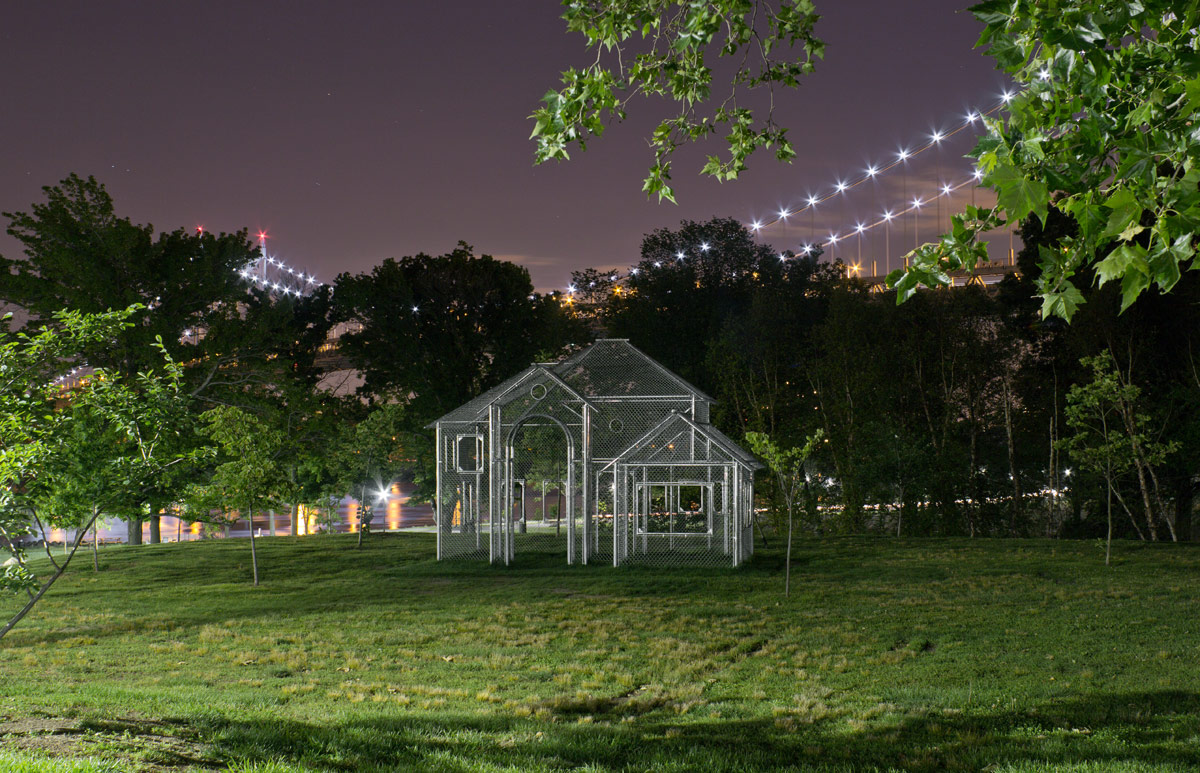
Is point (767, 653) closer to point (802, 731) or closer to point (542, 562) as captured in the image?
point (802, 731)

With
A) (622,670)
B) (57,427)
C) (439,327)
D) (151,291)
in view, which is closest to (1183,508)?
(622,670)

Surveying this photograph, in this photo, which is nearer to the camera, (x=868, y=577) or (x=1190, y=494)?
(x=868, y=577)

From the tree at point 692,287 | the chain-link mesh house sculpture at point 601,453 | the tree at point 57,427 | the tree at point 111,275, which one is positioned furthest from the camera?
the tree at point 692,287

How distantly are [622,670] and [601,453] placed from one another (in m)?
11.4

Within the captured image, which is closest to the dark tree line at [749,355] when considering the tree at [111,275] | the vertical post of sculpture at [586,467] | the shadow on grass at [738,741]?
the tree at [111,275]

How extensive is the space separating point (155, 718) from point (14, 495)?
1968mm

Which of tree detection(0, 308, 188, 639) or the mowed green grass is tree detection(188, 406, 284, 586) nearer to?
the mowed green grass

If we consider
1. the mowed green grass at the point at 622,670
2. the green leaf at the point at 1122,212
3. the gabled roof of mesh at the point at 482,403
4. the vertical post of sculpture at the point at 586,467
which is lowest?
the mowed green grass at the point at 622,670

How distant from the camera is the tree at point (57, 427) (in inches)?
238

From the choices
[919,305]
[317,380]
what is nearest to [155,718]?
[919,305]

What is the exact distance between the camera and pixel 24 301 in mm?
24484

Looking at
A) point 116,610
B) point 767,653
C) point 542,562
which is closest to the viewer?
point 767,653

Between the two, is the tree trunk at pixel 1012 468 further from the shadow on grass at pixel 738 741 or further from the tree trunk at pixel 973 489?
the shadow on grass at pixel 738 741

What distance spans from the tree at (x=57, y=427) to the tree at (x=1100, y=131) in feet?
19.2
